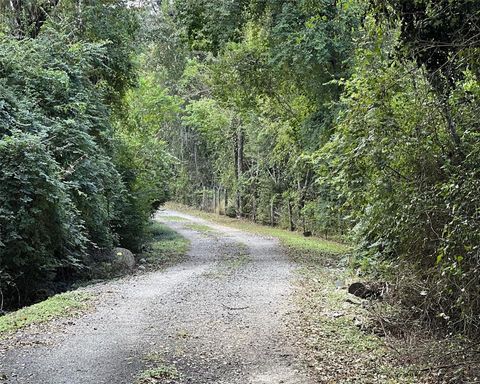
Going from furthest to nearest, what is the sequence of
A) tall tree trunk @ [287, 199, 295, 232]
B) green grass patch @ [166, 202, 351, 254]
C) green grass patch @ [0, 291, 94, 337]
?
tall tree trunk @ [287, 199, 295, 232] → green grass patch @ [166, 202, 351, 254] → green grass patch @ [0, 291, 94, 337]

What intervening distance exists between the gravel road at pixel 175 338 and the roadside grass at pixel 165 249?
3595 mm

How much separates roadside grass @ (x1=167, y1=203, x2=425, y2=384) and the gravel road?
247 mm

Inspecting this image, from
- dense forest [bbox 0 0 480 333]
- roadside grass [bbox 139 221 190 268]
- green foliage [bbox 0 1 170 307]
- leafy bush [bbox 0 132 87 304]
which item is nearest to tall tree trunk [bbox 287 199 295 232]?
dense forest [bbox 0 0 480 333]

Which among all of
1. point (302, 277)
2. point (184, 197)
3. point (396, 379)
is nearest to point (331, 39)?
point (302, 277)

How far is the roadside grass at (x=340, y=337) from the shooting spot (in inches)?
223

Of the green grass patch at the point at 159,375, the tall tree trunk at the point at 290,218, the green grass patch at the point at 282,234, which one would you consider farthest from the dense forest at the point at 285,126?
the green grass patch at the point at 159,375

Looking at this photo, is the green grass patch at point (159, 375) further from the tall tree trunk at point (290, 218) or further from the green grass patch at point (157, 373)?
the tall tree trunk at point (290, 218)

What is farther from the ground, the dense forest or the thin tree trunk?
the dense forest

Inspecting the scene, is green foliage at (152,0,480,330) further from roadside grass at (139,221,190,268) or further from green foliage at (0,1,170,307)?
roadside grass at (139,221,190,268)

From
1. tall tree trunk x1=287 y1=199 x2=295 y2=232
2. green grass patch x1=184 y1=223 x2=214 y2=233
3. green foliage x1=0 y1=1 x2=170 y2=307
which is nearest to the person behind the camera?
green foliage x1=0 y1=1 x2=170 y2=307

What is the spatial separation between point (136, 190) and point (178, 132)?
2580cm

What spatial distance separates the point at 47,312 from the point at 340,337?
180 inches

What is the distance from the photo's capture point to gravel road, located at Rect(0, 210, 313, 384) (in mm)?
5742

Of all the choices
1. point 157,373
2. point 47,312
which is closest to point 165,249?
point 47,312
